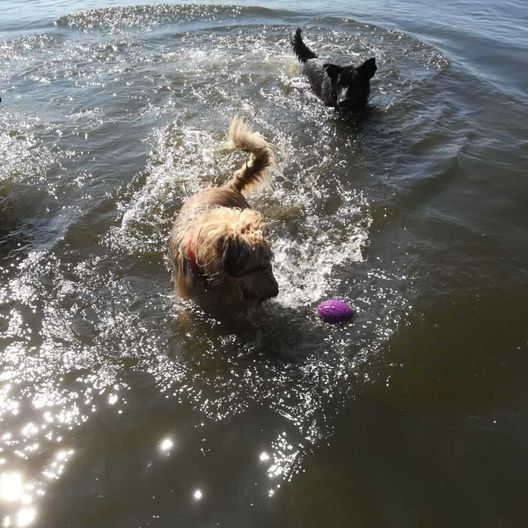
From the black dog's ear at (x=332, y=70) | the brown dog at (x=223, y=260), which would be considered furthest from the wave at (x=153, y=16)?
the brown dog at (x=223, y=260)

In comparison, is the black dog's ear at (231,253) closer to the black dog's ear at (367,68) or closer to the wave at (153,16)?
the black dog's ear at (367,68)

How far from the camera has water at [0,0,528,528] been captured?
334 cm

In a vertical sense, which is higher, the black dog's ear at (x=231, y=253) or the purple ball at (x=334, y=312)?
the black dog's ear at (x=231, y=253)

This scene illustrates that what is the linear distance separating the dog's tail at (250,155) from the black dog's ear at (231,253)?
2.04 metres

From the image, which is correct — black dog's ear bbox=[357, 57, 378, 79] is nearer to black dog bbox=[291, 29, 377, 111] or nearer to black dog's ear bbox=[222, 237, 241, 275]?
black dog bbox=[291, 29, 377, 111]

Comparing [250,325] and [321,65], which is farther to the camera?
[321,65]

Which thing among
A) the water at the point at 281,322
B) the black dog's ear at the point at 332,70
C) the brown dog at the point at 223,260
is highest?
the black dog's ear at the point at 332,70

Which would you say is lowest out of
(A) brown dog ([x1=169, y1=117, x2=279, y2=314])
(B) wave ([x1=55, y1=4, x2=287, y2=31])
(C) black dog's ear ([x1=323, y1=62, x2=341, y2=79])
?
(A) brown dog ([x1=169, y1=117, x2=279, y2=314])

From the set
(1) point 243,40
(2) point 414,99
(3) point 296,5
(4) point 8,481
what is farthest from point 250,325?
(3) point 296,5

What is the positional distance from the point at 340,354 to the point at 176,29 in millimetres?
13147

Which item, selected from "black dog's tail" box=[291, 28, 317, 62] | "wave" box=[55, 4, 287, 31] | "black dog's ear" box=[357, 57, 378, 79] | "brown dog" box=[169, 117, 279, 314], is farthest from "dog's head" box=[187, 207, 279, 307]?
"wave" box=[55, 4, 287, 31]

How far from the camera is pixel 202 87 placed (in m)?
10.3

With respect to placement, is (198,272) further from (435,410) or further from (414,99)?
(414,99)

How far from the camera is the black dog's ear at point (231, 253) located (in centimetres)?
397
